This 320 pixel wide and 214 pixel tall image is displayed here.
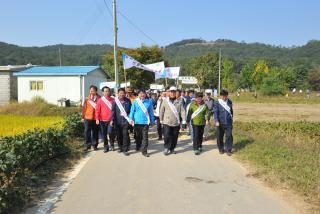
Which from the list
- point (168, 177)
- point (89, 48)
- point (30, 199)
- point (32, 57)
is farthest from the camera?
point (89, 48)

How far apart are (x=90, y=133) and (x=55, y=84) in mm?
26316

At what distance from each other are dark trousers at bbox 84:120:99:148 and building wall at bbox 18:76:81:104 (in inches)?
984

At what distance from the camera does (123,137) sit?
39.9 ft

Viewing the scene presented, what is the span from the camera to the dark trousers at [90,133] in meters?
12.6

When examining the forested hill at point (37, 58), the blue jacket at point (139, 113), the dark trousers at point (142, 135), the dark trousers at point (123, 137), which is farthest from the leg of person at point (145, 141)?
the forested hill at point (37, 58)

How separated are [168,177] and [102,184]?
1.37 meters

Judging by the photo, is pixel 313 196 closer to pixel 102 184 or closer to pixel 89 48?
pixel 102 184

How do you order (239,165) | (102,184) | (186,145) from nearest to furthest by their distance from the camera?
1. (102,184)
2. (239,165)
3. (186,145)

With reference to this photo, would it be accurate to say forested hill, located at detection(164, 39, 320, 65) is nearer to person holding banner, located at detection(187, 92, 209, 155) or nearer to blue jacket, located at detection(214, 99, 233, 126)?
person holding banner, located at detection(187, 92, 209, 155)

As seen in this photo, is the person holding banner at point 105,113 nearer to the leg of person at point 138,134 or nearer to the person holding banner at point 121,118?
the person holding banner at point 121,118

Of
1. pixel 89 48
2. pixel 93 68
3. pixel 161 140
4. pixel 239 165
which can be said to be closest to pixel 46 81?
pixel 93 68

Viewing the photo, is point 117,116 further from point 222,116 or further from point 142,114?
point 222,116

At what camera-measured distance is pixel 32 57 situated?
95.9 meters

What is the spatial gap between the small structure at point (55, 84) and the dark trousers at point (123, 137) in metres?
25.1
